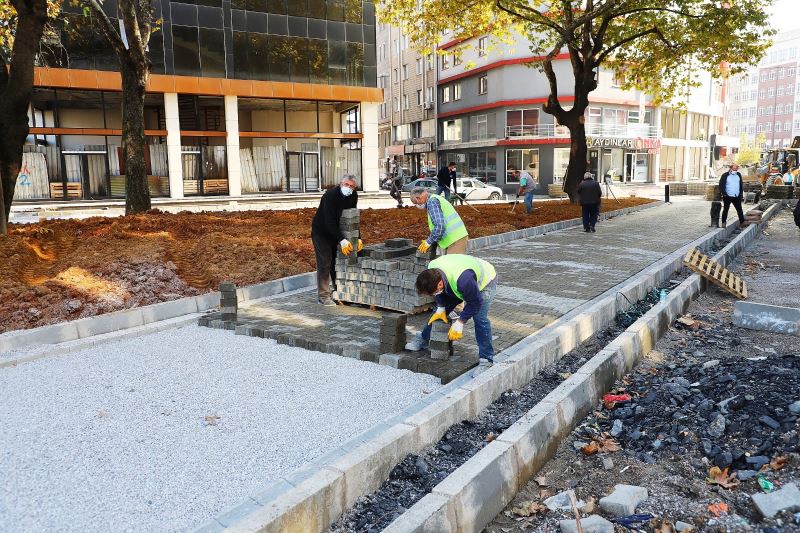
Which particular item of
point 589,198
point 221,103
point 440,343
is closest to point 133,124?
point 589,198

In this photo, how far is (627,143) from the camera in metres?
49.6

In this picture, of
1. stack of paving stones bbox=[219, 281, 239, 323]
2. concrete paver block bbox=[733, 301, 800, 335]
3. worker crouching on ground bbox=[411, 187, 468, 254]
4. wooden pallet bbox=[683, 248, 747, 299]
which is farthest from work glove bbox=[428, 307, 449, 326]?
wooden pallet bbox=[683, 248, 747, 299]

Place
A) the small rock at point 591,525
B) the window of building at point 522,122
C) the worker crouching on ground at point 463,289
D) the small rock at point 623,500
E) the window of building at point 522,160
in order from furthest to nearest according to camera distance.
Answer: the window of building at point 522,160 < the window of building at point 522,122 < the worker crouching on ground at point 463,289 < the small rock at point 623,500 < the small rock at point 591,525

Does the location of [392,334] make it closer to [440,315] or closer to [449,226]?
[440,315]

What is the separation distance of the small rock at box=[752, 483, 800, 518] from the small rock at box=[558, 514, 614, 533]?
0.92 metres

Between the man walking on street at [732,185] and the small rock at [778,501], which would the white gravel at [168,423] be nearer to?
the small rock at [778,501]

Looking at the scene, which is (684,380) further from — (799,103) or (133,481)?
(799,103)

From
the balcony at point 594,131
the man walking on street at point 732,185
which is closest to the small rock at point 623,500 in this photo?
the man walking on street at point 732,185

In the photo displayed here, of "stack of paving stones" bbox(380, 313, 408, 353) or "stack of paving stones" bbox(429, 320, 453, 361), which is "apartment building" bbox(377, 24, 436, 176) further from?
"stack of paving stones" bbox(429, 320, 453, 361)

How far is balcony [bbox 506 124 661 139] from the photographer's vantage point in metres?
45.6

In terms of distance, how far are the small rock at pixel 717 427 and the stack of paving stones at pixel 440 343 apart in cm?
238

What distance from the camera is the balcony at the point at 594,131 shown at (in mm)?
45625

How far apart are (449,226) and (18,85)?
9.41m

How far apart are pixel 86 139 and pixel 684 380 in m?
29.0
